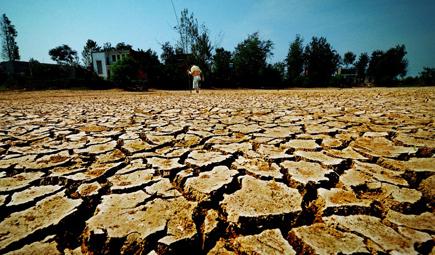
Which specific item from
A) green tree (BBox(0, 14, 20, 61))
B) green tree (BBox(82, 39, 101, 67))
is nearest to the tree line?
green tree (BBox(0, 14, 20, 61))

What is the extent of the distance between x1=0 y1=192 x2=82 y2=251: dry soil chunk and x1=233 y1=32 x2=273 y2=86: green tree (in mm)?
16749

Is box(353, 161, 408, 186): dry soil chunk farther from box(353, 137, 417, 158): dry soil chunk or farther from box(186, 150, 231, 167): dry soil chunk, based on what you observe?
box(186, 150, 231, 167): dry soil chunk

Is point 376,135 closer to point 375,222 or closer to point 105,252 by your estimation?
point 375,222

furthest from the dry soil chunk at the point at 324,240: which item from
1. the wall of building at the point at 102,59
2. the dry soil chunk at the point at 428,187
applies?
the wall of building at the point at 102,59

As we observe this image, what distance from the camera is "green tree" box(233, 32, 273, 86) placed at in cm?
1725

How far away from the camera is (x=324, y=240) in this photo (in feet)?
2.41

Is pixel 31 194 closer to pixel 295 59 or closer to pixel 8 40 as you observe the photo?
pixel 295 59

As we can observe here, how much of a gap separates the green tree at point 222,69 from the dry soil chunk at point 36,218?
15684 mm

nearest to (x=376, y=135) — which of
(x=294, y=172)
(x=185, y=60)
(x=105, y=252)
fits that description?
(x=294, y=172)

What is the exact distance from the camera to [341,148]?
5.11ft

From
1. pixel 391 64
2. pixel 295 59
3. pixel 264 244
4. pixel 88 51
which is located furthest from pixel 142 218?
pixel 88 51

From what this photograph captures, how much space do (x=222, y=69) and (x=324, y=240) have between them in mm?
16816

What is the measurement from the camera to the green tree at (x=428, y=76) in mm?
17562

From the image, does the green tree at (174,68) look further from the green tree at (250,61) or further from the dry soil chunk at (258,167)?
the dry soil chunk at (258,167)
